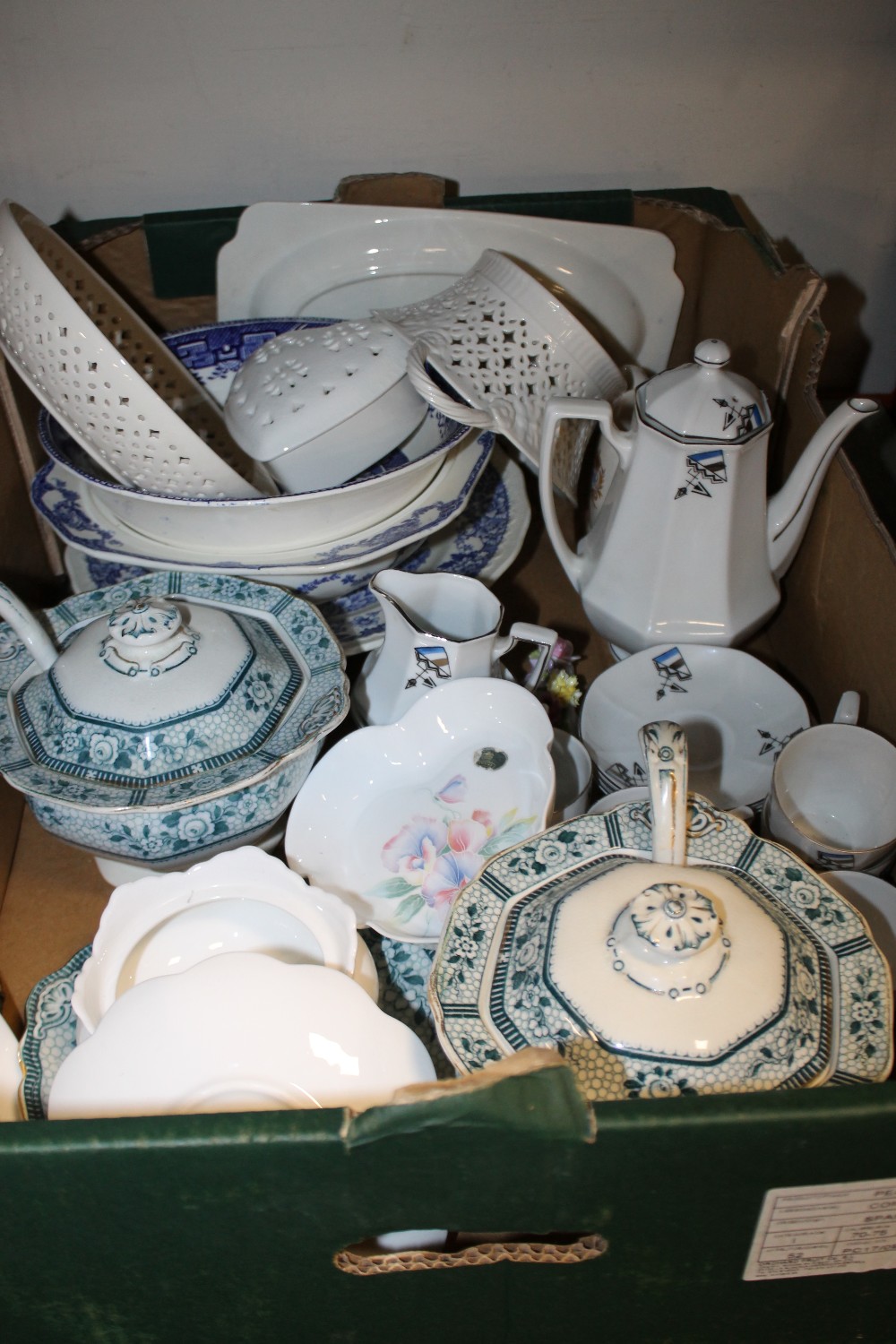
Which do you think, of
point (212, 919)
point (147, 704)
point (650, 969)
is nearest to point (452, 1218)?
point (650, 969)

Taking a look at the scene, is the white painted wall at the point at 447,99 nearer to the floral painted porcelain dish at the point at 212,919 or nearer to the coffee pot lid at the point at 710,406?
the coffee pot lid at the point at 710,406

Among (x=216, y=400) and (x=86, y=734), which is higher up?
(x=216, y=400)

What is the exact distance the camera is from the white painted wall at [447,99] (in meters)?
1.03

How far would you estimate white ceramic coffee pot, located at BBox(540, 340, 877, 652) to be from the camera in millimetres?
764

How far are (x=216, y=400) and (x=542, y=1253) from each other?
80 cm

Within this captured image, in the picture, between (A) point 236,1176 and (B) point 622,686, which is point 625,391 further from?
(A) point 236,1176

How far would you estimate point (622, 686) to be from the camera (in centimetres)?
88

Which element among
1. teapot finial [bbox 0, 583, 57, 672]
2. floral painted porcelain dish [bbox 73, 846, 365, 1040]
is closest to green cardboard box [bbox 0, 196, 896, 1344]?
floral painted porcelain dish [bbox 73, 846, 365, 1040]

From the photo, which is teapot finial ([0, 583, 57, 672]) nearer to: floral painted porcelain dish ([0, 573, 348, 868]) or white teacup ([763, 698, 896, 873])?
floral painted porcelain dish ([0, 573, 348, 868])

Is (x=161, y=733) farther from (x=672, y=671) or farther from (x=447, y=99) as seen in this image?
(x=447, y=99)

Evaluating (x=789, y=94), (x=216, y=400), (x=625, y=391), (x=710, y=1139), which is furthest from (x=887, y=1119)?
(x=789, y=94)

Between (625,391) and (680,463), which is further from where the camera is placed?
(625,391)

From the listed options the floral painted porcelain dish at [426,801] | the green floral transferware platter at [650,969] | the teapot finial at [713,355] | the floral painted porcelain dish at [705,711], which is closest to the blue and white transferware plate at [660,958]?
the green floral transferware platter at [650,969]

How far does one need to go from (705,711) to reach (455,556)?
0.25 metres
